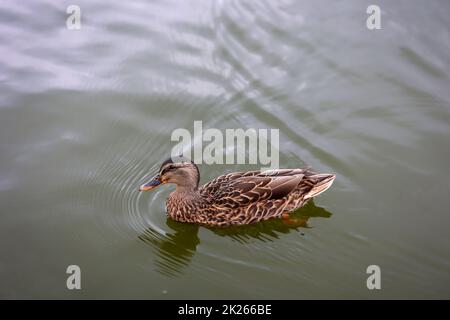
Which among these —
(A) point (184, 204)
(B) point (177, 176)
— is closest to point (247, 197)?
(A) point (184, 204)

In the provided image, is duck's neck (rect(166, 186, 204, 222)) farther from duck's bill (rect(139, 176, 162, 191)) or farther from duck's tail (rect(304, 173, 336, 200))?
duck's tail (rect(304, 173, 336, 200))

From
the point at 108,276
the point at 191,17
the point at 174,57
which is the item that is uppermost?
the point at 191,17

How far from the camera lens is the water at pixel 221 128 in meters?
6.75

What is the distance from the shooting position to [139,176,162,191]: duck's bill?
294 inches

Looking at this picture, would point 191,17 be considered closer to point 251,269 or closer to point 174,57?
point 174,57

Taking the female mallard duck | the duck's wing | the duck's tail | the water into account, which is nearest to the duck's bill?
Result: the female mallard duck

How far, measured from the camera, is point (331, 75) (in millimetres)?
10023

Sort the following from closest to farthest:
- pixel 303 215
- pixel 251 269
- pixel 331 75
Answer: pixel 251 269
pixel 303 215
pixel 331 75

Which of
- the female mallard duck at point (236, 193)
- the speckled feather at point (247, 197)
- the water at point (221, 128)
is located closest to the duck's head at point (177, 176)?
the female mallard duck at point (236, 193)

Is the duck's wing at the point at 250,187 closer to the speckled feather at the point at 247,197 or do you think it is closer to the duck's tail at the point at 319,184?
the speckled feather at the point at 247,197

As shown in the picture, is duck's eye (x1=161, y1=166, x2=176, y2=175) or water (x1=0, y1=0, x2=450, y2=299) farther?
duck's eye (x1=161, y1=166, x2=176, y2=175)

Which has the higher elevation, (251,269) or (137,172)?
(137,172)
